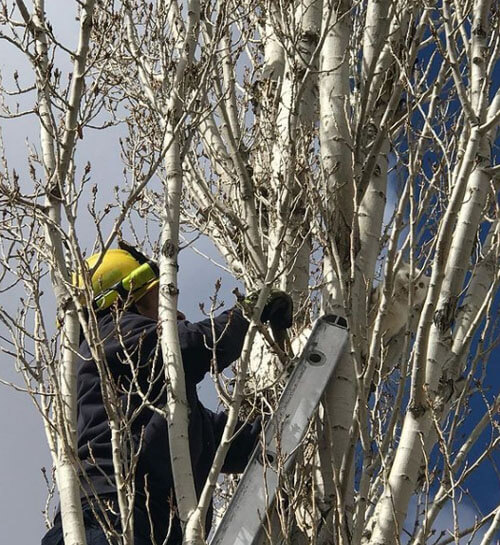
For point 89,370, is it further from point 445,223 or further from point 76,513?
point 445,223

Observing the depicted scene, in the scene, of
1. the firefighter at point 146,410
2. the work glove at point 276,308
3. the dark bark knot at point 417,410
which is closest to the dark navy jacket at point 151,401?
the firefighter at point 146,410

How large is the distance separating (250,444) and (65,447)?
4.00ft

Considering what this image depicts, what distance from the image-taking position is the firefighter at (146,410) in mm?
4398

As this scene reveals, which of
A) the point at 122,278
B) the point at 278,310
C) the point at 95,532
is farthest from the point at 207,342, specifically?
the point at 95,532

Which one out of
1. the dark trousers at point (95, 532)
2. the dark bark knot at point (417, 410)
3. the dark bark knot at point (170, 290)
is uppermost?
the dark bark knot at point (170, 290)

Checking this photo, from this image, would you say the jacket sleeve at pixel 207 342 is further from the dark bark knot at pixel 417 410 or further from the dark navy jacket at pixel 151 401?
the dark bark knot at pixel 417 410

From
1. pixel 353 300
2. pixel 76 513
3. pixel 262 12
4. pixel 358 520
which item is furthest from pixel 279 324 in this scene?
pixel 262 12

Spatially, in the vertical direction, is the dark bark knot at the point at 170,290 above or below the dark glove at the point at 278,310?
above

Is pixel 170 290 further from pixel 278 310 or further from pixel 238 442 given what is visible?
pixel 238 442

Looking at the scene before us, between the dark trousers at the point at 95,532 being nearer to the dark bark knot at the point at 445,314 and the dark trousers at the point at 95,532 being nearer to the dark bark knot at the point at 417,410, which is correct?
the dark bark knot at the point at 417,410

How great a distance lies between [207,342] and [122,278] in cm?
66

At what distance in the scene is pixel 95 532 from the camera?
4.31 meters

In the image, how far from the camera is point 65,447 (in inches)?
157

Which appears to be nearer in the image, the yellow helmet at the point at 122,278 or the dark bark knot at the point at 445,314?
the dark bark knot at the point at 445,314
